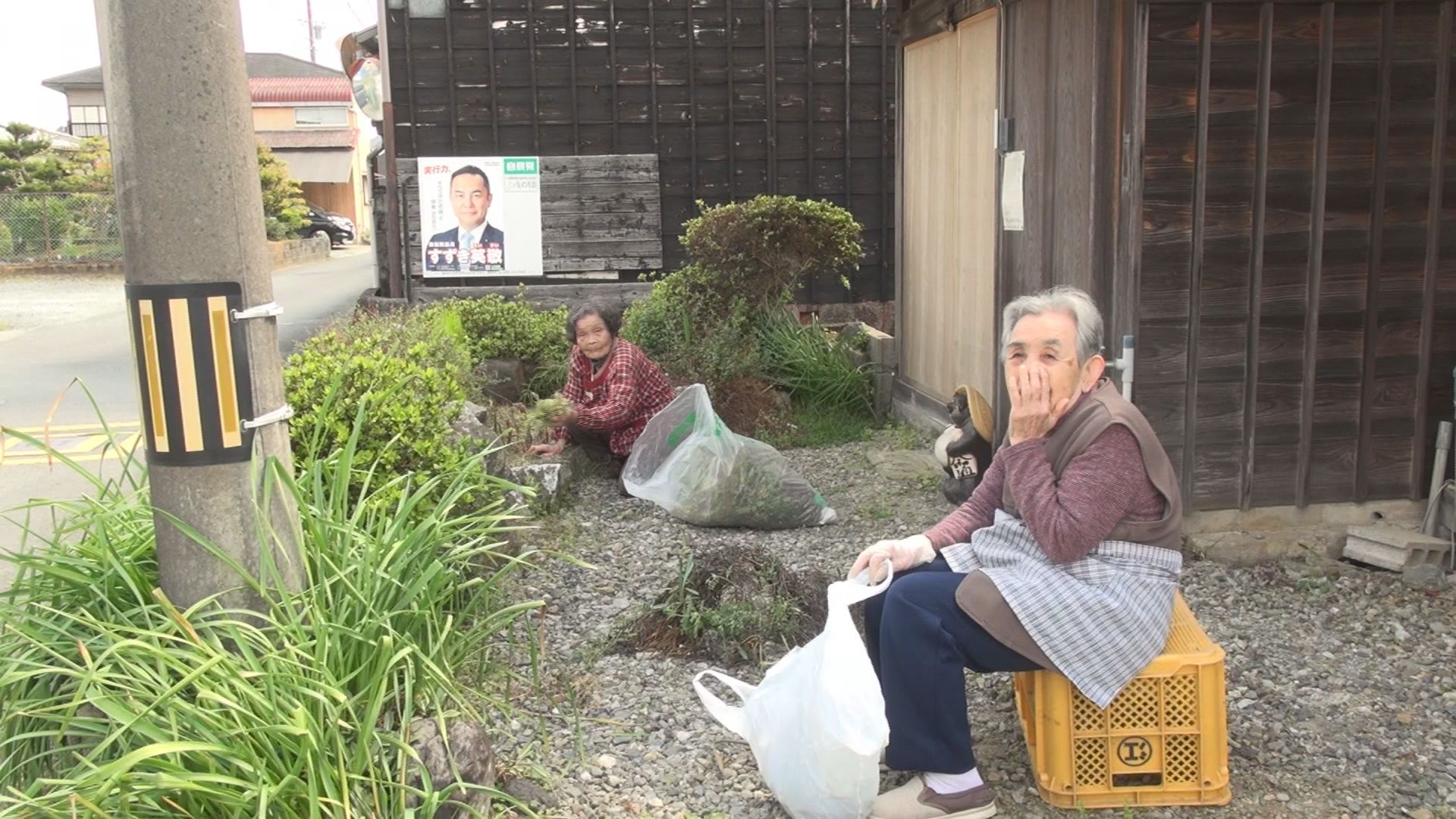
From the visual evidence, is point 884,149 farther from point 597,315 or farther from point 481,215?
point 597,315

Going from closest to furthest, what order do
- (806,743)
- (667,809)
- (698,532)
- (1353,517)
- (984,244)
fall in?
(806,743)
(667,809)
(1353,517)
(698,532)
(984,244)

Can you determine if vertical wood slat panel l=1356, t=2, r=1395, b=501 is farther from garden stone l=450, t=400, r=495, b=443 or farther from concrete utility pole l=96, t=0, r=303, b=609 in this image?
concrete utility pole l=96, t=0, r=303, b=609

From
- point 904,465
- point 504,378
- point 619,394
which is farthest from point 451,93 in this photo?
point 904,465

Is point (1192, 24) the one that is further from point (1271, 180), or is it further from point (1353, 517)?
point (1353, 517)

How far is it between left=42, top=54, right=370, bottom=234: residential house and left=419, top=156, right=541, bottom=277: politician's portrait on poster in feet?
131

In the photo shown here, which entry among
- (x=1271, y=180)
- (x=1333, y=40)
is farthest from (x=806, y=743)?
(x=1333, y=40)

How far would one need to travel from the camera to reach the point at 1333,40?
5.20 m

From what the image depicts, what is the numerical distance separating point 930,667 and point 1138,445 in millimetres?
781

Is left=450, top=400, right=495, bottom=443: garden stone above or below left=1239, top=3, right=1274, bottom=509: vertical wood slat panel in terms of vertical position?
below

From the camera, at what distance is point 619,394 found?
22.6ft

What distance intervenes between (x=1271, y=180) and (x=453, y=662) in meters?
3.87

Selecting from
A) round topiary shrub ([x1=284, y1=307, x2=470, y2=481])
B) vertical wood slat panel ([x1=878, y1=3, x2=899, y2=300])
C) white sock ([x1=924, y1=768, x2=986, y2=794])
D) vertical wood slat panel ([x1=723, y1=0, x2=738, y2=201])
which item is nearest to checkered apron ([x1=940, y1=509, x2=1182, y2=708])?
white sock ([x1=924, y1=768, x2=986, y2=794])

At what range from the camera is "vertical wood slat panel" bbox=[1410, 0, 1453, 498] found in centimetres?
525

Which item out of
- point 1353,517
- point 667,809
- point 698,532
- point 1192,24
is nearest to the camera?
point 667,809
